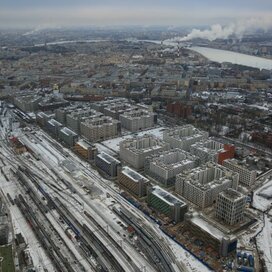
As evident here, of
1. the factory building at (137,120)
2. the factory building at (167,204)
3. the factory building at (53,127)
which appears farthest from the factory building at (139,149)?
the factory building at (53,127)

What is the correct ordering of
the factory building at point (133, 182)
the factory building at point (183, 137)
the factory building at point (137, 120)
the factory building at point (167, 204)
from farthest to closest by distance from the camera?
the factory building at point (137, 120)
the factory building at point (183, 137)
the factory building at point (133, 182)
the factory building at point (167, 204)

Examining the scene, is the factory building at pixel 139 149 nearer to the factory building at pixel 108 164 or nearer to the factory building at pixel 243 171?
the factory building at pixel 108 164

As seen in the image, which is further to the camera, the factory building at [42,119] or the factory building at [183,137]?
the factory building at [42,119]

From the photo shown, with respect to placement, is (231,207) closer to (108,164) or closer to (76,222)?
(76,222)

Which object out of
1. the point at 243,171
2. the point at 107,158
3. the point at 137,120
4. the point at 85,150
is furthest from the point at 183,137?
the point at 85,150

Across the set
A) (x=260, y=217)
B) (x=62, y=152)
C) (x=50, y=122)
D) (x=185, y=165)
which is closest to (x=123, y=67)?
(x=50, y=122)

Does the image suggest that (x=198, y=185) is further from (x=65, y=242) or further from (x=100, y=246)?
(x=65, y=242)

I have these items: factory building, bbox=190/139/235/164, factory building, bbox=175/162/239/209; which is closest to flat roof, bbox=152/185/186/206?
factory building, bbox=175/162/239/209
